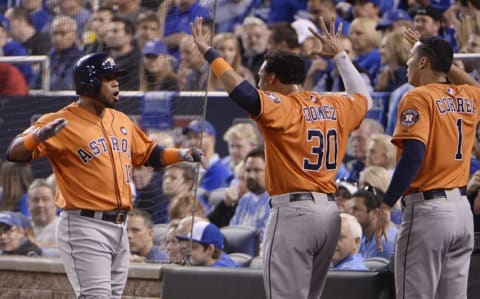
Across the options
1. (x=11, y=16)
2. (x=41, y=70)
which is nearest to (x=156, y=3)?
(x=41, y=70)

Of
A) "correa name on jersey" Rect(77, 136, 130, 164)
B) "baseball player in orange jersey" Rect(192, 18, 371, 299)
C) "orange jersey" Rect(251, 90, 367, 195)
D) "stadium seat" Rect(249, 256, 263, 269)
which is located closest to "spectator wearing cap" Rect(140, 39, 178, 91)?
"stadium seat" Rect(249, 256, 263, 269)

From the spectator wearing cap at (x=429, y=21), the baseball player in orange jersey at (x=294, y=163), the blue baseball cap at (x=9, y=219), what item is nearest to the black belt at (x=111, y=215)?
the baseball player in orange jersey at (x=294, y=163)

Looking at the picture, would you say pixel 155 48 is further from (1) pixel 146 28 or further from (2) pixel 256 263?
(2) pixel 256 263

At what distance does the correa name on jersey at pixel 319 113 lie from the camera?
519cm

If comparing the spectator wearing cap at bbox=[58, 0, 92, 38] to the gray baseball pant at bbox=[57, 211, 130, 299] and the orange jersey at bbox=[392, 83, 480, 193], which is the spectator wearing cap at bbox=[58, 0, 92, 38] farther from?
the orange jersey at bbox=[392, 83, 480, 193]

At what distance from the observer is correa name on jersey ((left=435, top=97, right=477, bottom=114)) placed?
5.19 metres

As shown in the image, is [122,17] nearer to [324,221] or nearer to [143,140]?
[143,140]

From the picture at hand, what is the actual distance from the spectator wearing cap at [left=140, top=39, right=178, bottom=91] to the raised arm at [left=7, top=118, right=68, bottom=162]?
218 centimetres

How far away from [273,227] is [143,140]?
1.27 metres

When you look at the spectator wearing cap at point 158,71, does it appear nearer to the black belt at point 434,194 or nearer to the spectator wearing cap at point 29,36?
the spectator wearing cap at point 29,36

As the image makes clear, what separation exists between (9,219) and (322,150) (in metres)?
3.49

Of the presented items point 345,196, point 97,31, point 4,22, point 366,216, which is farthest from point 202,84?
point 4,22

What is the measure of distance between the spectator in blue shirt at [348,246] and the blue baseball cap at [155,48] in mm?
1926

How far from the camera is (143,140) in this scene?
238 inches
